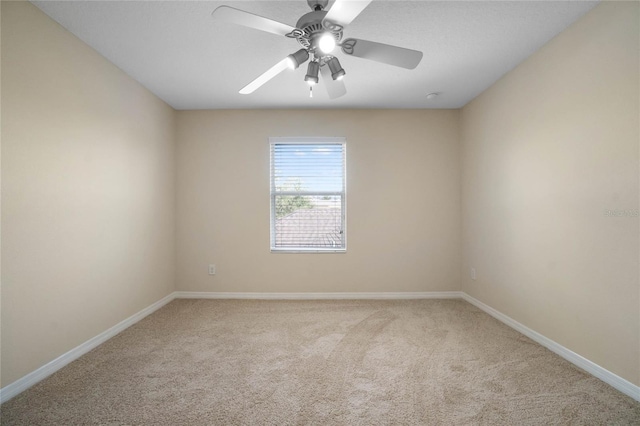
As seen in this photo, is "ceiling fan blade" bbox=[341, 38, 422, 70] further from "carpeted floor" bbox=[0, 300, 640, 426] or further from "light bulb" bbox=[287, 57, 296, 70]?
"carpeted floor" bbox=[0, 300, 640, 426]

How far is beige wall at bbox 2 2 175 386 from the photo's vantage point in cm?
176

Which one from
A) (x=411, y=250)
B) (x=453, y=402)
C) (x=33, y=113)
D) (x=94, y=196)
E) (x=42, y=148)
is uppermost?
(x=33, y=113)

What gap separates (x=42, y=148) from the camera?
1933 millimetres

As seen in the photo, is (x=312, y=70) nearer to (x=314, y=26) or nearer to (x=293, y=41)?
(x=314, y=26)

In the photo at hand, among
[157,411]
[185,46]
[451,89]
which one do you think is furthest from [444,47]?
[157,411]

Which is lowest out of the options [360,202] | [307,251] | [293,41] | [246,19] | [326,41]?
[307,251]

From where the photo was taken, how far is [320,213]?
3.78 m

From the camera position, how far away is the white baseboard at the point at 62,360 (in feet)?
5.66

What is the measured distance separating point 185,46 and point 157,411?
2.52m

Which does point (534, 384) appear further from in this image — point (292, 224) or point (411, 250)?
point (292, 224)

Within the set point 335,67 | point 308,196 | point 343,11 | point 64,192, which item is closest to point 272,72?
point 335,67

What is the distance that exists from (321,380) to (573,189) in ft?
Result: 7.28

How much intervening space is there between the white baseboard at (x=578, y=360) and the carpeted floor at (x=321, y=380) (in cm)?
5

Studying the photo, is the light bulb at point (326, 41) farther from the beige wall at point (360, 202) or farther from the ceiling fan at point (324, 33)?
the beige wall at point (360, 202)
